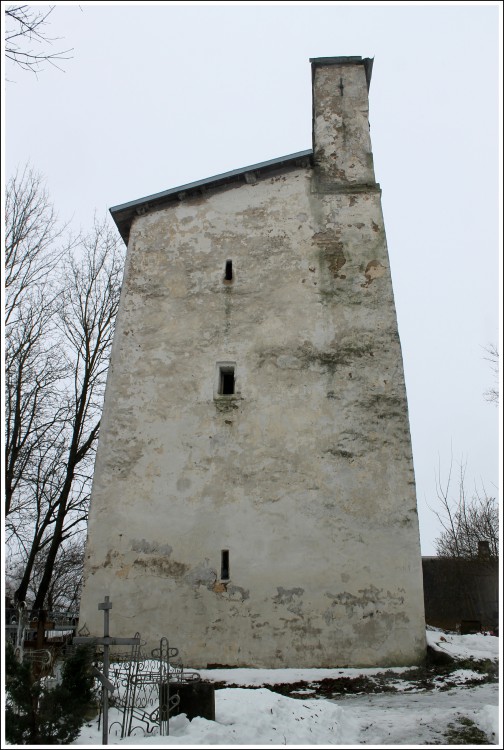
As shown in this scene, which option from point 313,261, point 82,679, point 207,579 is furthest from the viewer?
point 313,261

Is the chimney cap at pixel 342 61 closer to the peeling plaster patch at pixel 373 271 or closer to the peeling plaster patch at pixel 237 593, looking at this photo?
the peeling plaster patch at pixel 373 271

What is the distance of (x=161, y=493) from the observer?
11734mm

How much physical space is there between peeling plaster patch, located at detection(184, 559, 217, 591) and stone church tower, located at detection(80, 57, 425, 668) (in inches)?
1.0

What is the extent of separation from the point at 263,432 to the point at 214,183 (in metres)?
6.04

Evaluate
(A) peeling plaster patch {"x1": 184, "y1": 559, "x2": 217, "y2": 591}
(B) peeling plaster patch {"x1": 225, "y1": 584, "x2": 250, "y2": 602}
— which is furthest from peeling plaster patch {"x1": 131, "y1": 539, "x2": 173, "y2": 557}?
(B) peeling plaster patch {"x1": 225, "y1": 584, "x2": 250, "y2": 602}

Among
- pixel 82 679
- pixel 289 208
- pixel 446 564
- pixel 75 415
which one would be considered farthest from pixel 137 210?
pixel 446 564

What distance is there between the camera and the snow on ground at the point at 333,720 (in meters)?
6.16

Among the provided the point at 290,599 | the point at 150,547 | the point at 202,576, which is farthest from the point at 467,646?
the point at 150,547

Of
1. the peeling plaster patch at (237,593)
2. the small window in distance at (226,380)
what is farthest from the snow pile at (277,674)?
the small window in distance at (226,380)

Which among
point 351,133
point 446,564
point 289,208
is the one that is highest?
point 351,133

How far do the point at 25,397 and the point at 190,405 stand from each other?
477cm

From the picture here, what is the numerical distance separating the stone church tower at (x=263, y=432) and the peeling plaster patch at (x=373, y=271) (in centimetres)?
3

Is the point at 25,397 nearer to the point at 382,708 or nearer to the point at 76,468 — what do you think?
the point at 76,468

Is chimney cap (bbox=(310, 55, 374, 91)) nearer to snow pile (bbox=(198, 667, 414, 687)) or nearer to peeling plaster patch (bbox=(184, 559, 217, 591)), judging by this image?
peeling plaster patch (bbox=(184, 559, 217, 591))
